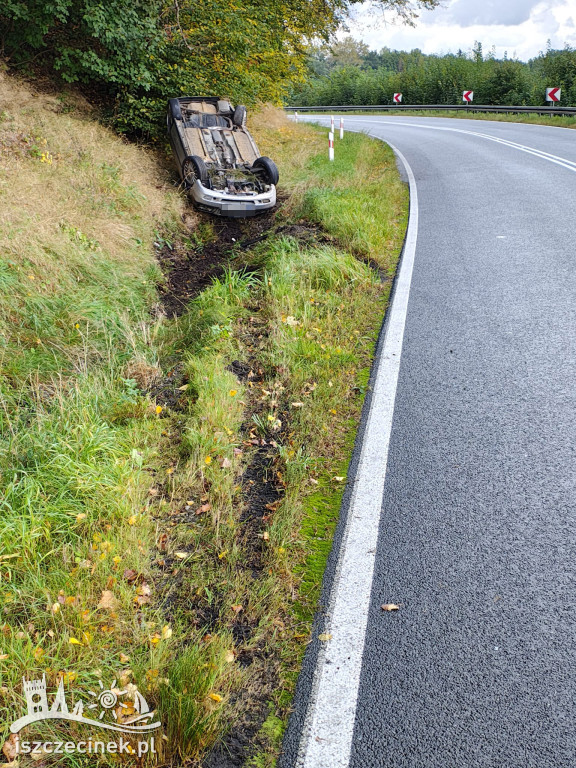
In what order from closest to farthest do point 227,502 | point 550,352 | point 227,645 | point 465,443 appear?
1. point 227,645
2. point 227,502
3. point 465,443
4. point 550,352

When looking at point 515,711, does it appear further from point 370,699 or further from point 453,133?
point 453,133

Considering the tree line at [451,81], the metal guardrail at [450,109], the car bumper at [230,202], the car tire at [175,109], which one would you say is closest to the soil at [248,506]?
the car bumper at [230,202]

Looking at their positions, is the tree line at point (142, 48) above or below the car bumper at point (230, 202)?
above

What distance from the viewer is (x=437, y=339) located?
17.4 ft

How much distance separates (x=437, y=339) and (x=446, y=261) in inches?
97.6

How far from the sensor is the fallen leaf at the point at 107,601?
8.71 ft

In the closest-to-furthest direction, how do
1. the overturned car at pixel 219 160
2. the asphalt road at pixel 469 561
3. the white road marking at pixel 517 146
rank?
the asphalt road at pixel 469 561 → the overturned car at pixel 219 160 → the white road marking at pixel 517 146

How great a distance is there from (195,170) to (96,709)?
8810 mm

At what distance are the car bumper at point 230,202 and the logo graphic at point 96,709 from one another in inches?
321

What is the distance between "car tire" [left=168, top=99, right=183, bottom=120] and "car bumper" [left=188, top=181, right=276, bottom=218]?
1902mm

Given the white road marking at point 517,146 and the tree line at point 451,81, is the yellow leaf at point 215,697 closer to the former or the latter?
the white road marking at point 517,146

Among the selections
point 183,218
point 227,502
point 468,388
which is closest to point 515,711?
point 227,502

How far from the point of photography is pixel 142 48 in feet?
34.1

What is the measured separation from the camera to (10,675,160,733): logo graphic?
2186 millimetres
